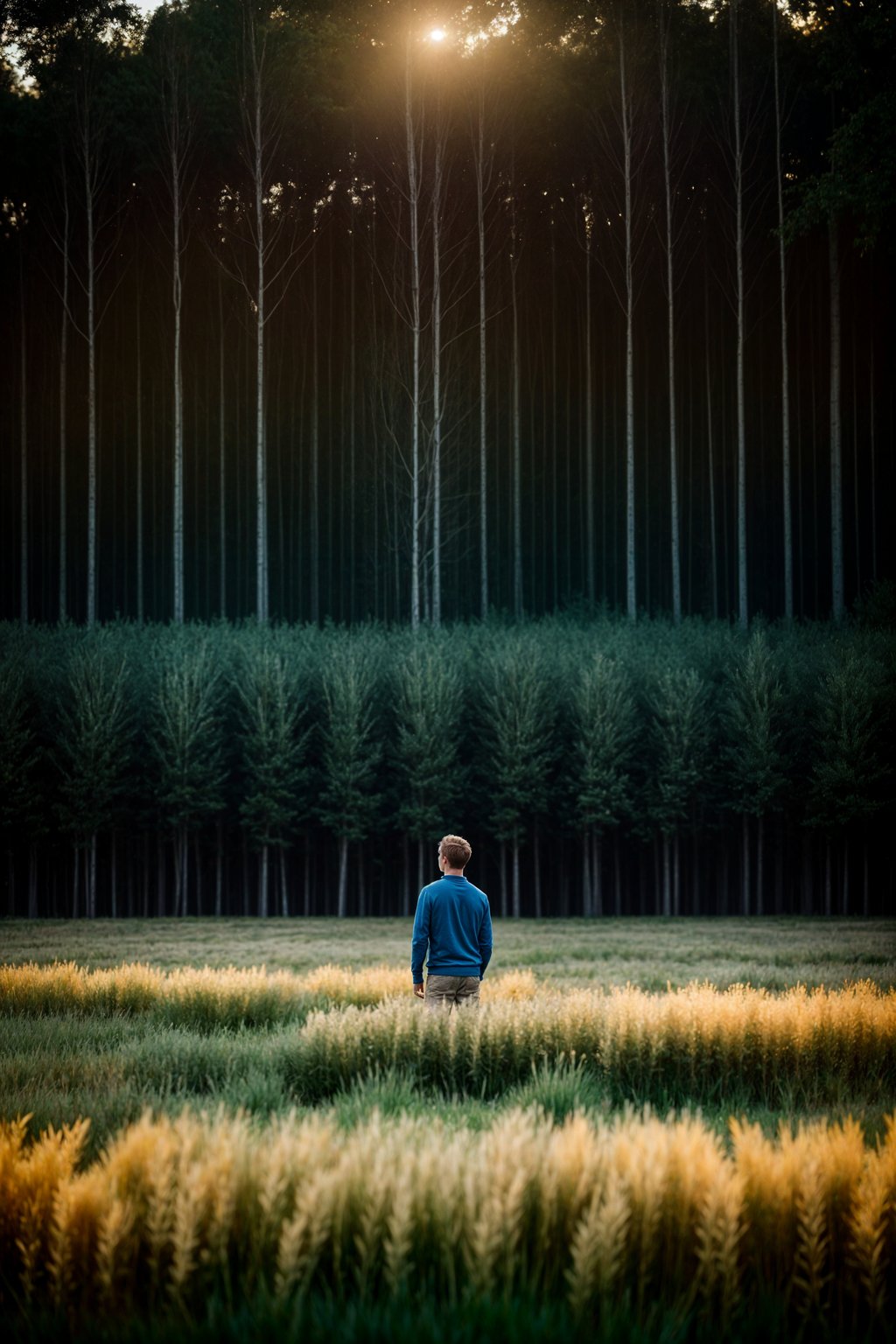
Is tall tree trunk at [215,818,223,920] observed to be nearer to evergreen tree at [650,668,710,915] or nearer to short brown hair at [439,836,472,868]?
evergreen tree at [650,668,710,915]

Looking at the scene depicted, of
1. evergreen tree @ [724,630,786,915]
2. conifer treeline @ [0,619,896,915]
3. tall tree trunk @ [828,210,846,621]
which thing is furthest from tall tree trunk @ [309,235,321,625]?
tall tree trunk @ [828,210,846,621]

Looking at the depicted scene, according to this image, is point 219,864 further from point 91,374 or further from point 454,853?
point 454,853

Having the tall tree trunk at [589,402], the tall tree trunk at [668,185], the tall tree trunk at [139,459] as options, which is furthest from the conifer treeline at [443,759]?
the tall tree trunk at [139,459]

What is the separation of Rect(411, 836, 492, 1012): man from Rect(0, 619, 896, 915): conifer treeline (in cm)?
2324

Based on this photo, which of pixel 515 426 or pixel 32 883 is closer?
pixel 32 883

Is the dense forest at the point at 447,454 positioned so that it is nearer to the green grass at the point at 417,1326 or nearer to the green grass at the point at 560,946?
the green grass at the point at 560,946

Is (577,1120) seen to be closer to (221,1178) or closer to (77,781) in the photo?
(221,1178)

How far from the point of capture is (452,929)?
29.7 ft

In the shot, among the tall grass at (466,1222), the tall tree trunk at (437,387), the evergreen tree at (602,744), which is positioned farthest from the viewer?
the tall tree trunk at (437,387)

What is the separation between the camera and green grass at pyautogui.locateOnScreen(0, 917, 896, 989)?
55.5 ft

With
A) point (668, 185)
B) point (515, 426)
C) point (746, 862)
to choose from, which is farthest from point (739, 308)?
point (746, 862)

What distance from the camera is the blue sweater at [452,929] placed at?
8.95m

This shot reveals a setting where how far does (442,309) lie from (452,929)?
40749 millimetres

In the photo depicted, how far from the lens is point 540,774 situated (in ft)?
107
